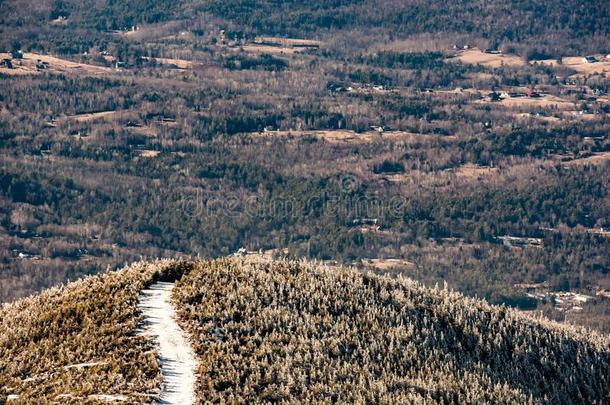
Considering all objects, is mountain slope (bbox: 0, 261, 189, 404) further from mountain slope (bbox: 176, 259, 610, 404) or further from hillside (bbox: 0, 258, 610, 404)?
mountain slope (bbox: 176, 259, 610, 404)

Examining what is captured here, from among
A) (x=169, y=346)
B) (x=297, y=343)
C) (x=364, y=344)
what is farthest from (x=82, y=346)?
(x=364, y=344)

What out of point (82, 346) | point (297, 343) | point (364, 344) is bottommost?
point (364, 344)

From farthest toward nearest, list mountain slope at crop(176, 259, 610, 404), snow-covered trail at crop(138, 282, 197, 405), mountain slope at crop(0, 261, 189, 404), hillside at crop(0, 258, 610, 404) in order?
mountain slope at crop(176, 259, 610, 404) → hillside at crop(0, 258, 610, 404) → mountain slope at crop(0, 261, 189, 404) → snow-covered trail at crop(138, 282, 197, 405)

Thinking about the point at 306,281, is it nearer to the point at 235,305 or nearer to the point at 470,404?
the point at 235,305

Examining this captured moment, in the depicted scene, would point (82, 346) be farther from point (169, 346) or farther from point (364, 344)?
point (364, 344)

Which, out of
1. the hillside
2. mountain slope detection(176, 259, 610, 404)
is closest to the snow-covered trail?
the hillside

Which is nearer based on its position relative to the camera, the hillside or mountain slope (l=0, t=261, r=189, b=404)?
mountain slope (l=0, t=261, r=189, b=404)
